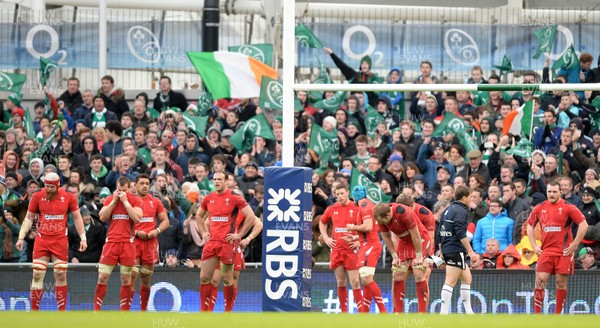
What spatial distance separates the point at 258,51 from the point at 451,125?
4.56m

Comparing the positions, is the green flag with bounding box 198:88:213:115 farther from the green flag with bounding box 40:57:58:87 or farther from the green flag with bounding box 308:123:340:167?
the green flag with bounding box 40:57:58:87

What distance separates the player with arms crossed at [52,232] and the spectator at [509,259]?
6.52 metres

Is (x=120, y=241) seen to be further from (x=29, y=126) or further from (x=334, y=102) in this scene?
(x=334, y=102)

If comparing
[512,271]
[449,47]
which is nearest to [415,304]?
[512,271]

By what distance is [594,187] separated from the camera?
2055cm

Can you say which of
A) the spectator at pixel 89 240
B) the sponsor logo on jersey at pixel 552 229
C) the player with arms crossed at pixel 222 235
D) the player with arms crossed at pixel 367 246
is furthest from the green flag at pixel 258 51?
the sponsor logo on jersey at pixel 552 229

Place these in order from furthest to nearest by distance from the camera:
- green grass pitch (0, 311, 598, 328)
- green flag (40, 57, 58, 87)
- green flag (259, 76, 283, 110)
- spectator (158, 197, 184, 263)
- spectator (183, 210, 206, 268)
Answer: green flag (40, 57, 58, 87), green flag (259, 76, 283, 110), spectator (158, 197, 184, 263), spectator (183, 210, 206, 268), green grass pitch (0, 311, 598, 328)

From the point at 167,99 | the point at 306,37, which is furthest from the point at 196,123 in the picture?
the point at 306,37

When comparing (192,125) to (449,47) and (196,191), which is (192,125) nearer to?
(196,191)

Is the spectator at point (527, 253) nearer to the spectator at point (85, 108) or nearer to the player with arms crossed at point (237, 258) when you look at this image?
the player with arms crossed at point (237, 258)

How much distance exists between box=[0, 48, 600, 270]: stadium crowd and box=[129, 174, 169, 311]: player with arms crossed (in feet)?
3.75

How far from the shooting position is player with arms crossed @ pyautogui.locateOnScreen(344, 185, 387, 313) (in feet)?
62.6

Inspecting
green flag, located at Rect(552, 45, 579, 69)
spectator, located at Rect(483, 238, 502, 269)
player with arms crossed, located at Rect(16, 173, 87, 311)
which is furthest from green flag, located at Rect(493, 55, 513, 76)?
player with arms crossed, located at Rect(16, 173, 87, 311)

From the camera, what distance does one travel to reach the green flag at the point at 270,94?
2338 centimetres
